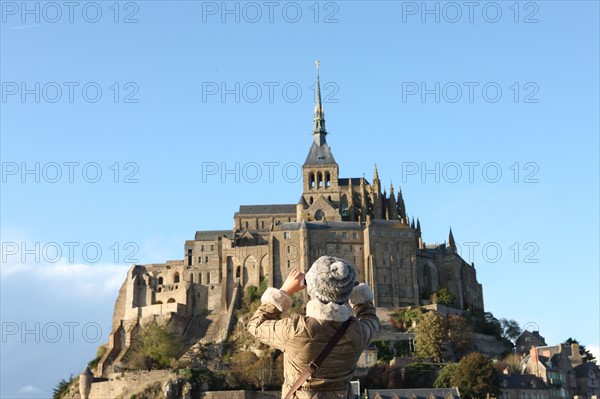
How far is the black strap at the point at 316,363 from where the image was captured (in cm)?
775

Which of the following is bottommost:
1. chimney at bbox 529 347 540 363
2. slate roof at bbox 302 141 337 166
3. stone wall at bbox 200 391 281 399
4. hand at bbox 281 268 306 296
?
stone wall at bbox 200 391 281 399

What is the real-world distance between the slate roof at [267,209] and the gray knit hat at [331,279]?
86.5 m

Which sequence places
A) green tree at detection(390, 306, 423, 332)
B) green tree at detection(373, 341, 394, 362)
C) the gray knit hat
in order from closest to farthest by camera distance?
1. the gray knit hat
2. green tree at detection(373, 341, 394, 362)
3. green tree at detection(390, 306, 423, 332)

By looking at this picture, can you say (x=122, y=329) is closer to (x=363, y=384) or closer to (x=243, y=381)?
(x=243, y=381)

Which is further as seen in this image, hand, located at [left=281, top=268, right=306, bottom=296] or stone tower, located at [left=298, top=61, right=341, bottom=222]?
stone tower, located at [left=298, top=61, right=341, bottom=222]

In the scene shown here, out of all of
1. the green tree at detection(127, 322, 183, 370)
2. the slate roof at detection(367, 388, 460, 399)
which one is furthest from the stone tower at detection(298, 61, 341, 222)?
the slate roof at detection(367, 388, 460, 399)

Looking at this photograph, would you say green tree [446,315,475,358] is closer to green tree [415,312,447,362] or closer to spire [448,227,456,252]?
green tree [415,312,447,362]

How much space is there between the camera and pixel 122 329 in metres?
86.5

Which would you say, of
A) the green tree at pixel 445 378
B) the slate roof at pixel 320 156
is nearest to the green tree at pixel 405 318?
the green tree at pixel 445 378

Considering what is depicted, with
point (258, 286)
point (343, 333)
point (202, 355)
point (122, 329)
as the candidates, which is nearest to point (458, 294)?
point (258, 286)

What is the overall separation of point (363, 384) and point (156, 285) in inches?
1273

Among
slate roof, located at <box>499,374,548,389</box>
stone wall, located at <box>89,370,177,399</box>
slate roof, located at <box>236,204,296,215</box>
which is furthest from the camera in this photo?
slate roof, located at <box>236,204,296,215</box>

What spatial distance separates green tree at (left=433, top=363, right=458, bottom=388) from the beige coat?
5827 cm

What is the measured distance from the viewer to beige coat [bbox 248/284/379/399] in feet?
26.0
